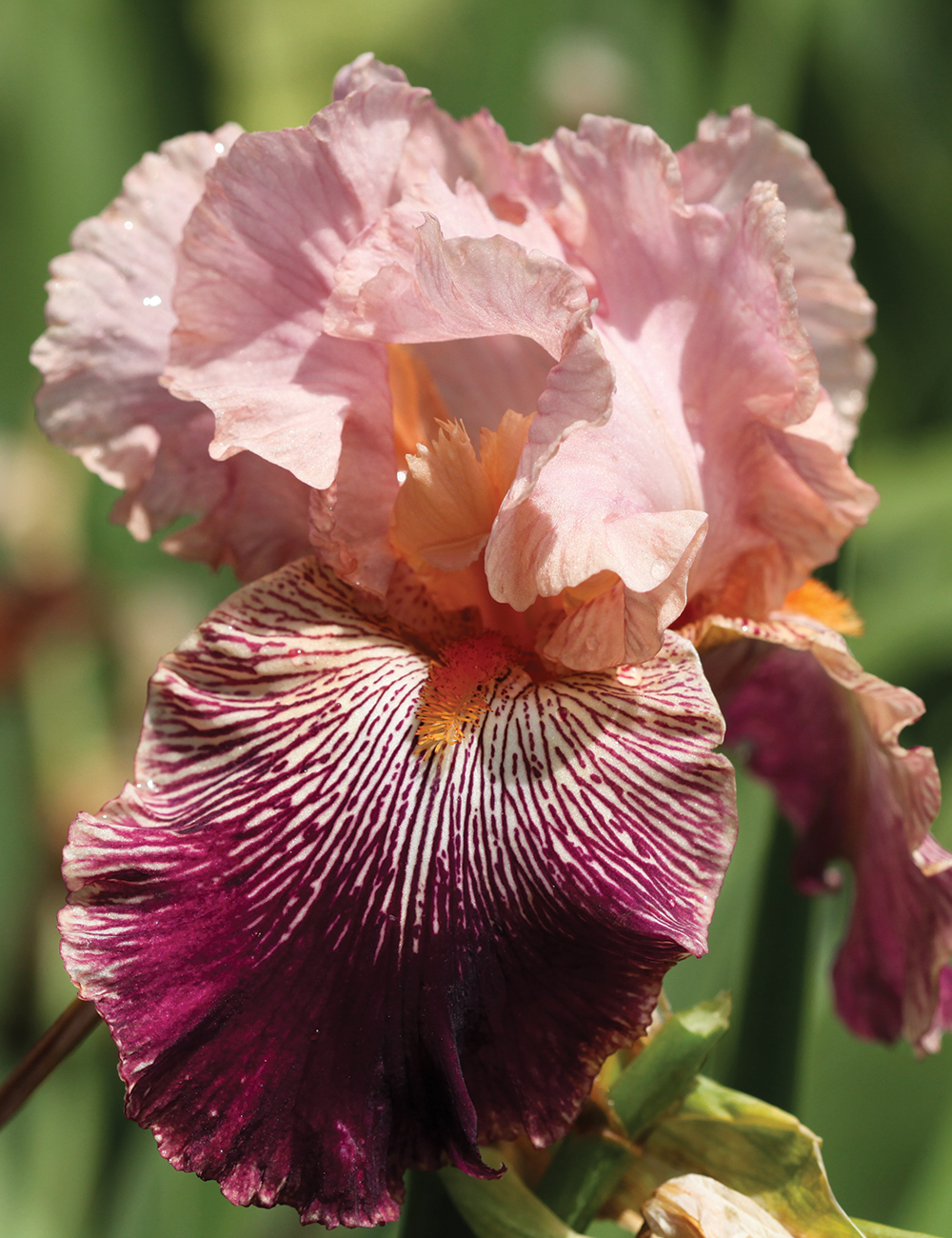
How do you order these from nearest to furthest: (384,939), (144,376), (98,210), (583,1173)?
(384,939) < (583,1173) < (144,376) < (98,210)

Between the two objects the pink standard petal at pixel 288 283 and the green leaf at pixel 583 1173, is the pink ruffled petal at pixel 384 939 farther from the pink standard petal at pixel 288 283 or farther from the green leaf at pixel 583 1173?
the pink standard petal at pixel 288 283

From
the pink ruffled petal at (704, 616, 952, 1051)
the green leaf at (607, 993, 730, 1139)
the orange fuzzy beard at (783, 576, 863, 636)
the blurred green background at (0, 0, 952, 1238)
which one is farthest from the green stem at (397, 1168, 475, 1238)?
the blurred green background at (0, 0, 952, 1238)

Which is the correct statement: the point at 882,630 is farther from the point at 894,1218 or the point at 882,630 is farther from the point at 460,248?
the point at 460,248

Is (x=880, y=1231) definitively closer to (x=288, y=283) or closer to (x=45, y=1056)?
(x=45, y=1056)

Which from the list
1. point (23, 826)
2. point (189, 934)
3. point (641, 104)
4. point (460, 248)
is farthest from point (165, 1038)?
point (641, 104)

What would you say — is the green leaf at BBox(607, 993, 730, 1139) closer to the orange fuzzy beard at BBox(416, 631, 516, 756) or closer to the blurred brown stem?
the orange fuzzy beard at BBox(416, 631, 516, 756)

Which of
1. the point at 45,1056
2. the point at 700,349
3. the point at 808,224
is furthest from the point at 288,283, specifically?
the point at 45,1056
